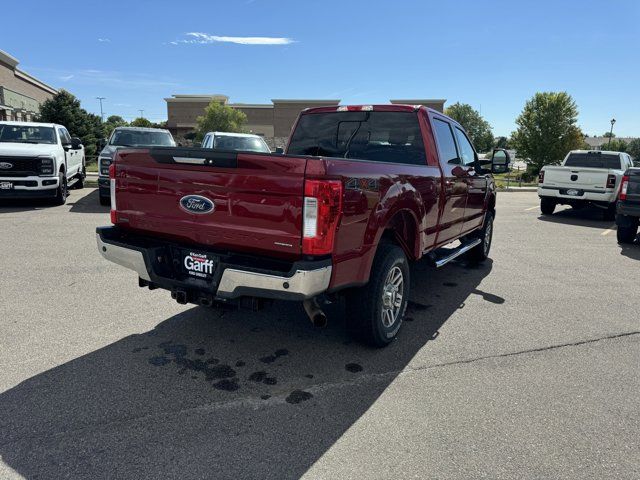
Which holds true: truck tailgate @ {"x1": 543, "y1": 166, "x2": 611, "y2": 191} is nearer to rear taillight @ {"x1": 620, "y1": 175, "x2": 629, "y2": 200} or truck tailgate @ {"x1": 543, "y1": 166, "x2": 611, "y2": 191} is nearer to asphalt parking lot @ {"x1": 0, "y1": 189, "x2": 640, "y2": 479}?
rear taillight @ {"x1": 620, "y1": 175, "x2": 629, "y2": 200}

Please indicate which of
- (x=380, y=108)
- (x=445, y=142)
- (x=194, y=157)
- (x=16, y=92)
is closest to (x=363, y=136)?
(x=380, y=108)

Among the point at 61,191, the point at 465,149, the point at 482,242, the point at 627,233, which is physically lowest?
the point at 627,233

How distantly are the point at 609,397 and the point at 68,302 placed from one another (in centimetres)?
489

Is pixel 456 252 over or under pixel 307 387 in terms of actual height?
over

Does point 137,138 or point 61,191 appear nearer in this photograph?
point 61,191

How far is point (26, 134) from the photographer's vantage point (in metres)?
12.1

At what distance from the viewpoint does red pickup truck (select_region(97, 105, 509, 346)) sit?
3000 mm

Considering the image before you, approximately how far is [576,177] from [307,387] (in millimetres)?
12194

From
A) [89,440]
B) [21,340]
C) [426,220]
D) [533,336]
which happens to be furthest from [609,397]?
[21,340]

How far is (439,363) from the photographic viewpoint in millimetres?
3770

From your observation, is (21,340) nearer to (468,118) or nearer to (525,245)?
(525,245)

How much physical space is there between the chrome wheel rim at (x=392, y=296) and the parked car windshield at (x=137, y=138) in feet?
35.5

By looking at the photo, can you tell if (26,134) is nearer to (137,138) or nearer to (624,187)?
(137,138)

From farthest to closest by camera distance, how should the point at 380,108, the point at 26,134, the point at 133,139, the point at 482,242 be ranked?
1. the point at 133,139
2. the point at 26,134
3. the point at 482,242
4. the point at 380,108
